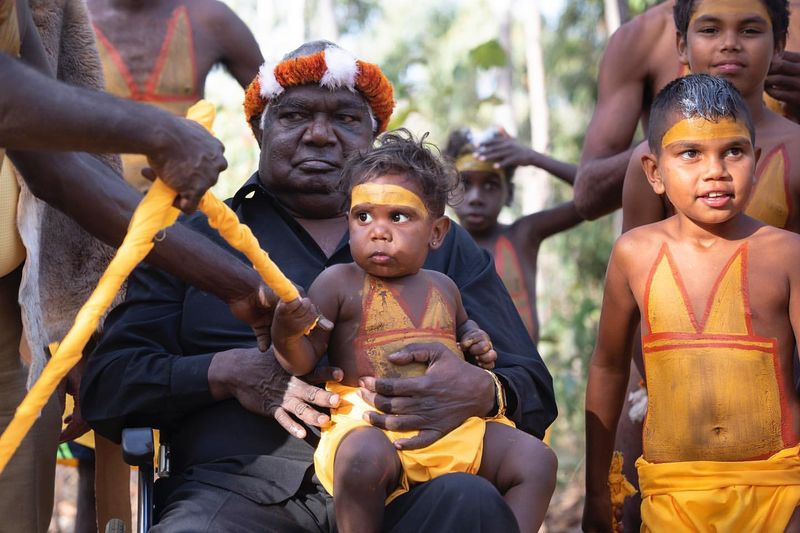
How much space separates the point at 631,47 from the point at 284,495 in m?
2.43

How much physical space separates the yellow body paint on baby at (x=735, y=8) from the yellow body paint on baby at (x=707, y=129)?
2.39 feet

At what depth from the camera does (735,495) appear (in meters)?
3.37

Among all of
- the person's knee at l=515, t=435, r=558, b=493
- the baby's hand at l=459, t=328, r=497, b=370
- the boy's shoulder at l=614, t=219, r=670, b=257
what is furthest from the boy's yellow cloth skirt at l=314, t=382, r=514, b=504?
the boy's shoulder at l=614, t=219, r=670, b=257

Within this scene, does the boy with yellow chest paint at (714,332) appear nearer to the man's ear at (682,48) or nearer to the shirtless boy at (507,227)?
the man's ear at (682,48)

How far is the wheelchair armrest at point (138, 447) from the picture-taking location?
11.3 feet

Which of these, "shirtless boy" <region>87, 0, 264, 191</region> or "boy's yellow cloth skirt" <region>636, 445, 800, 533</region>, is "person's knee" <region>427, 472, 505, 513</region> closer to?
"boy's yellow cloth skirt" <region>636, 445, 800, 533</region>

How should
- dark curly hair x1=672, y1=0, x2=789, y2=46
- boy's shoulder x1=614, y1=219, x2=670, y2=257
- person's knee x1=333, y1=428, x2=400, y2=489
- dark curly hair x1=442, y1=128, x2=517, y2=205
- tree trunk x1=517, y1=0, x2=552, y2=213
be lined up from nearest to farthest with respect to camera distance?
person's knee x1=333, y1=428, x2=400, y2=489
boy's shoulder x1=614, y1=219, x2=670, y2=257
dark curly hair x1=672, y1=0, x2=789, y2=46
dark curly hair x1=442, y1=128, x2=517, y2=205
tree trunk x1=517, y1=0, x2=552, y2=213

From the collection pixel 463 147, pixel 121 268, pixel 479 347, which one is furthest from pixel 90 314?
pixel 463 147

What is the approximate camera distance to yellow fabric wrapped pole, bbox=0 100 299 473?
2584mm

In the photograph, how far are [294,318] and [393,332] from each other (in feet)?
1.20

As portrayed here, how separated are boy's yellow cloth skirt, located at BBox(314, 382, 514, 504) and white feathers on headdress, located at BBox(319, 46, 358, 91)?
1310 millimetres

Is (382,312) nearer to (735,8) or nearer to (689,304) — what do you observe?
(689,304)

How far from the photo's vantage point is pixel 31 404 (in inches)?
102

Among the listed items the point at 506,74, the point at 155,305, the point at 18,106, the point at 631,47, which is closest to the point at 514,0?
the point at 506,74
